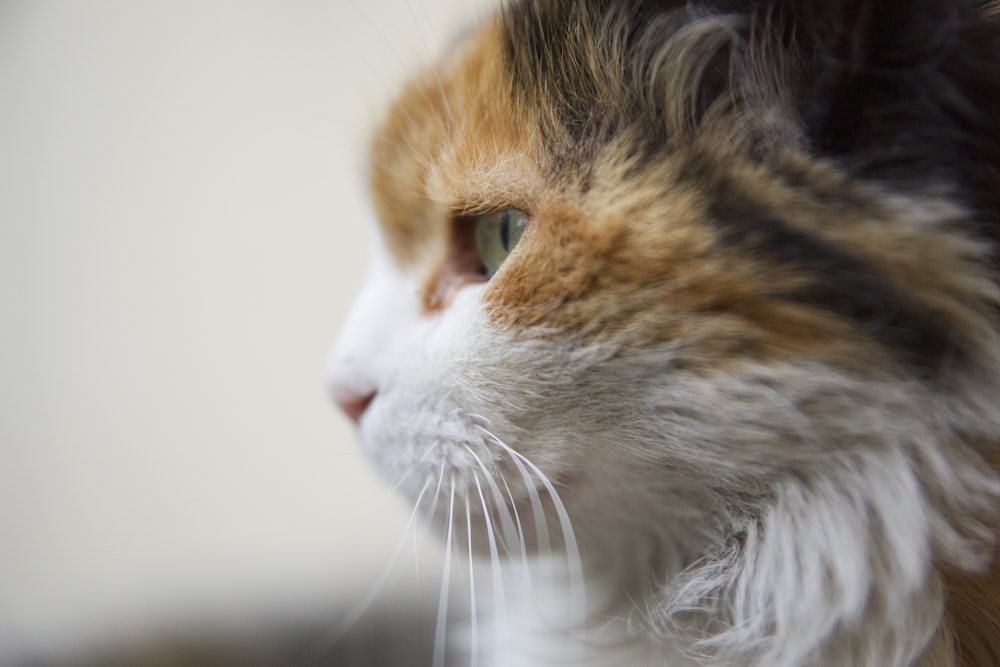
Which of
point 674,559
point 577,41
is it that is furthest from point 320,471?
point 577,41

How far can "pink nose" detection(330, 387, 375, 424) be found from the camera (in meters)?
0.60

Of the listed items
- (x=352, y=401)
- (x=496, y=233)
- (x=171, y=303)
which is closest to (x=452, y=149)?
(x=496, y=233)

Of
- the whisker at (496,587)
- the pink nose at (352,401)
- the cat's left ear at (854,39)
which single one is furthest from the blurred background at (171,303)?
the cat's left ear at (854,39)

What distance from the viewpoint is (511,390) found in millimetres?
488

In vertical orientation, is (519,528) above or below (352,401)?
below

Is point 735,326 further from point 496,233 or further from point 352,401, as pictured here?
point 352,401

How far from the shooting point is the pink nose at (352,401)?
0.60m

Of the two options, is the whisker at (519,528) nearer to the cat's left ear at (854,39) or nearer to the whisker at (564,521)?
the whisker at (564,521)

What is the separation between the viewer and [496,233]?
56 centimetres

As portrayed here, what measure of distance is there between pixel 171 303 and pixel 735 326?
0.76 m

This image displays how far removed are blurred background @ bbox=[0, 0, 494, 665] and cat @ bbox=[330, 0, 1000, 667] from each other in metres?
0.30

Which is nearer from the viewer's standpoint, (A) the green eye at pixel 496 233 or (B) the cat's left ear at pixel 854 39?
(B) the cat's left ear at pixel 854 39

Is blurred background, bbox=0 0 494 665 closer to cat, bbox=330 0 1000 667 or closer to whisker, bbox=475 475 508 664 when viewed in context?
whisker, bbox=475 475 508 664

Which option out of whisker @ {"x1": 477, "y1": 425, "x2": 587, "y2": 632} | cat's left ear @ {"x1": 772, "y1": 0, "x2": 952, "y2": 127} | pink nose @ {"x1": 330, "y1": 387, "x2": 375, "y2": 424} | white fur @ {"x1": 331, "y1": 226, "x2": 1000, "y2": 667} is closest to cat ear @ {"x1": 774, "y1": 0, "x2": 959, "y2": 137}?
cat's left ear @ {"x1": 772, "y1": 0, "x2": 952, "y2": 127}
